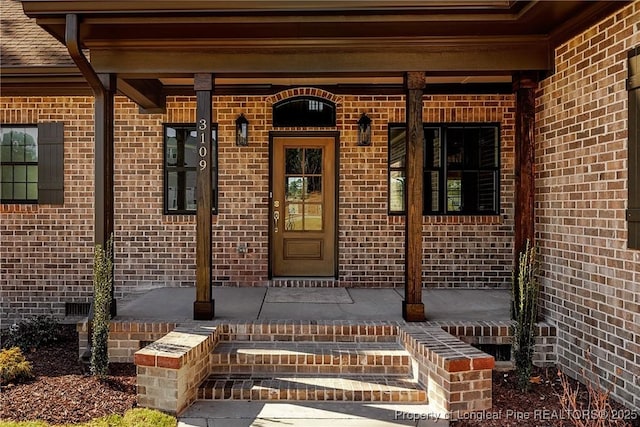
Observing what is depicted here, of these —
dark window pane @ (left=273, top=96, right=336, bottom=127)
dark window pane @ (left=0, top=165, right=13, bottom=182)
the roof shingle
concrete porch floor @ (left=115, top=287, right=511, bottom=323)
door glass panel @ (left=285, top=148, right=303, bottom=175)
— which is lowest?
concrete porch floor @ (left=115, top=287, right=511, bottom=323)

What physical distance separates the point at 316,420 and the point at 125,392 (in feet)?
5.54

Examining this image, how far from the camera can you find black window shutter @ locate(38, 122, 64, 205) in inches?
258

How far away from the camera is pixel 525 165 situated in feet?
15.8

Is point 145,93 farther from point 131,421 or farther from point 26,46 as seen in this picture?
point 131,421

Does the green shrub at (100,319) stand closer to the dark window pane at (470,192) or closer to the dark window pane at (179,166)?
the dark window pane at (179,166)

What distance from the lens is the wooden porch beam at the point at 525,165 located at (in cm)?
479

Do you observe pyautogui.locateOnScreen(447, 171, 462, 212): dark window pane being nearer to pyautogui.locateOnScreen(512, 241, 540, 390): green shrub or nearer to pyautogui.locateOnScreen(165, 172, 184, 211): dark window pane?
pyautogui.locateOnScreen(512, 241, 540, 390): green shrub

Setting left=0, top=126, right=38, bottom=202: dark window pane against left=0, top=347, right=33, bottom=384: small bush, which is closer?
left=0, top=347, right=33, bottom=384: small bush

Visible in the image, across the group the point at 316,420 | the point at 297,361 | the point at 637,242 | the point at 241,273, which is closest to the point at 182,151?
the point at 241,273

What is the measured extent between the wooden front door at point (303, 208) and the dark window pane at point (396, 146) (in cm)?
81

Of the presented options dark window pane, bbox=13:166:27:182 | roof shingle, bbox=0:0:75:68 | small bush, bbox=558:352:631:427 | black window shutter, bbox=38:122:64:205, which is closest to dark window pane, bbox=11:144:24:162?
dark window pane, bbox=13:166:27:182

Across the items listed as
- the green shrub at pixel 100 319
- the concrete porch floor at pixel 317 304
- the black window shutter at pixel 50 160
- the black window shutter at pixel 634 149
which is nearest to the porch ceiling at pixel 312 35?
the black window shutter at pixel 634 149

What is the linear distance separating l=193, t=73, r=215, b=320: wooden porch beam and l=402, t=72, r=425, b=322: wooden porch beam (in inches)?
78.0

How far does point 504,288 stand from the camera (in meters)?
6.53
